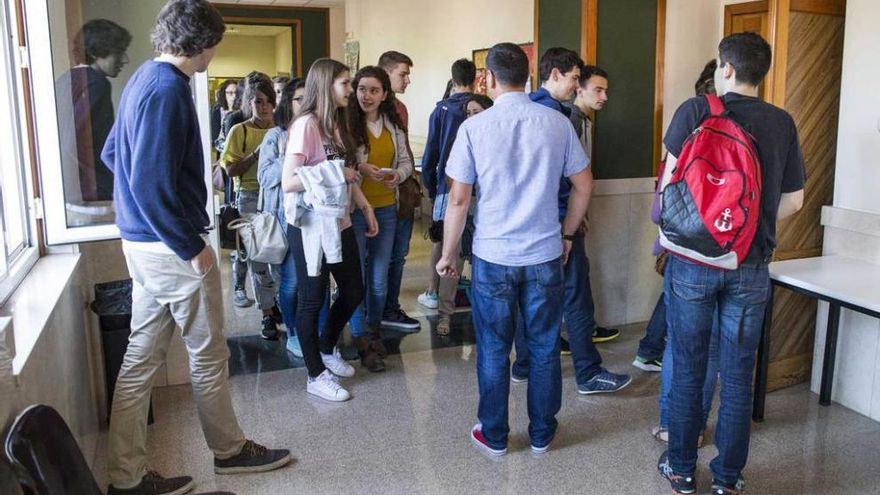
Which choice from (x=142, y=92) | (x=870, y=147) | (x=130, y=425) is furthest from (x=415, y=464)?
(x=870, y=147)

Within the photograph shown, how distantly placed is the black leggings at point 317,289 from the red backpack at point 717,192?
4.90 ft

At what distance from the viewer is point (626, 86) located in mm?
4199

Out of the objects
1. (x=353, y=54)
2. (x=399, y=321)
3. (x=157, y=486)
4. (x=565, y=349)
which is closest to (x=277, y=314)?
(x=399, y=321)

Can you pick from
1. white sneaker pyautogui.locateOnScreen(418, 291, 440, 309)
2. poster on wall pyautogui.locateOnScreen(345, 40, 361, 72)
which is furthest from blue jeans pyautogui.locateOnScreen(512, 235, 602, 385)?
poster on wall pyautogui.locateOnScreen(345, 40, 361, 72)

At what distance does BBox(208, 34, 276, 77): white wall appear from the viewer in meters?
10.3

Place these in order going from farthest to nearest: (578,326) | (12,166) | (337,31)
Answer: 1. (337,31)
2. (578,326)
3. (12,166)

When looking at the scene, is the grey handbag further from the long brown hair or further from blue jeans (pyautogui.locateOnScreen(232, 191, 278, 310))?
the long brown hair

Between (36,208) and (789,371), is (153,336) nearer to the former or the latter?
(36,208)

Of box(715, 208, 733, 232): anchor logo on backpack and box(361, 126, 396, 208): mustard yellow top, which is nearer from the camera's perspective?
box(715, 208, 733, 232): anchor logo on backpack

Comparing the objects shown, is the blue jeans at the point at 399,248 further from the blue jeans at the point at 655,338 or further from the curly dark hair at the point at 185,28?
the curly dark hair at the point at 185,28

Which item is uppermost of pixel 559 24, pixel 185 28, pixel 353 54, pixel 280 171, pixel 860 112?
pixel 353 54

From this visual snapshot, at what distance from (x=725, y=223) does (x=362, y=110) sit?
81.8 inches

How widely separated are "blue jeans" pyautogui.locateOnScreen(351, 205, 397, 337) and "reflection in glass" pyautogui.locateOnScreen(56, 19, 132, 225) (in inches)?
52.6

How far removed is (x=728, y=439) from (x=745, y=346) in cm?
33
